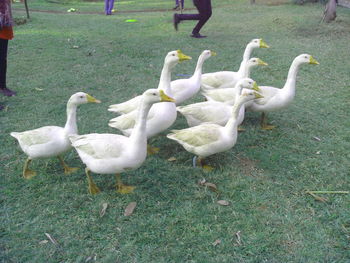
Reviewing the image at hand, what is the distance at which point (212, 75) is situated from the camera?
5.21 m

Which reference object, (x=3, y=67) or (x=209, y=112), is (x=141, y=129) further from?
(x=3, y=67)

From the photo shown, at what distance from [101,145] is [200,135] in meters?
1.12

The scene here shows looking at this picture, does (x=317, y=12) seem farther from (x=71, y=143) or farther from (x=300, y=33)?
(x=71, y=143)

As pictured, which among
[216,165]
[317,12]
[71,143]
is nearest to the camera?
[71,143]

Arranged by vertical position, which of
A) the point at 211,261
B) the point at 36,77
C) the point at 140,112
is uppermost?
the point at 140,112

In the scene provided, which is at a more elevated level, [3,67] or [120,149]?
[3,67]

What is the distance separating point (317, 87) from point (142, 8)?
1218cm

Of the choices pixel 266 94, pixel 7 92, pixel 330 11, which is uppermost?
pixel 330 11

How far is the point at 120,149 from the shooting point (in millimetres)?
3115

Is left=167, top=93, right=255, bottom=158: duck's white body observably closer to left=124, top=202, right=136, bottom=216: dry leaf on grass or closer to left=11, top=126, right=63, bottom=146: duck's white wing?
left=124, top=202, right=136, bottom=216: dry leaf on grass

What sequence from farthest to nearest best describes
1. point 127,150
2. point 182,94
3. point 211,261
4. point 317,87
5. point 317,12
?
point 317,12
point 317,87
point 182,94
point 127,150
point 211,261

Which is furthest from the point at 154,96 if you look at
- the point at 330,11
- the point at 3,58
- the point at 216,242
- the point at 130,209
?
the point at 330,11

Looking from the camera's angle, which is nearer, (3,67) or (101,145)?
(101,145)

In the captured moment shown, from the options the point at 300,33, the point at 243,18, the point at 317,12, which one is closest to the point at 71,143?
the point at 300,33
